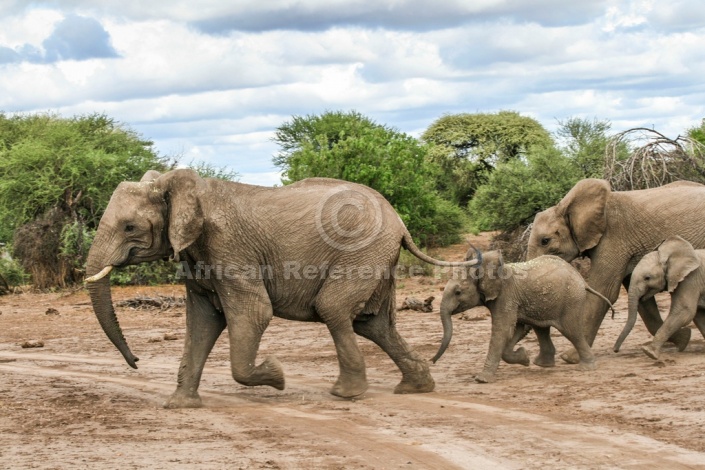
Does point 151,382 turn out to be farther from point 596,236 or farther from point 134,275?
point 134,275

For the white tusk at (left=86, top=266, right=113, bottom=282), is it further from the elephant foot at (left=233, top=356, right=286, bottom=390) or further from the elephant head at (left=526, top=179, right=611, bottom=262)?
the elephant head at (left=526, top=179, right=611, bottom=262)

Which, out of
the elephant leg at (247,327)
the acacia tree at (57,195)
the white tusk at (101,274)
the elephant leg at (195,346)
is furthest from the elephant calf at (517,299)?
the acacia tree at (57,195)

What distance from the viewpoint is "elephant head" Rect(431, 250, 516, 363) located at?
9.74 metres

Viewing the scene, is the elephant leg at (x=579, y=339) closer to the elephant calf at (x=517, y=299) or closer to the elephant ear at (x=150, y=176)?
the elephant calf at (x=517, y=299)

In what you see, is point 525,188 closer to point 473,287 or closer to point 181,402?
point 473,287

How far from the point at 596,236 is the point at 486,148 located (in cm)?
2272

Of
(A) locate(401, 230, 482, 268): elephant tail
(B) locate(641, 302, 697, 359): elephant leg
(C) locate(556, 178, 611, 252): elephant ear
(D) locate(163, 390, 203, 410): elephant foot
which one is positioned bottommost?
(D) locate(163, 390, 203, 410): elephant foot

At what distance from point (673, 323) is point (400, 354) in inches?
109

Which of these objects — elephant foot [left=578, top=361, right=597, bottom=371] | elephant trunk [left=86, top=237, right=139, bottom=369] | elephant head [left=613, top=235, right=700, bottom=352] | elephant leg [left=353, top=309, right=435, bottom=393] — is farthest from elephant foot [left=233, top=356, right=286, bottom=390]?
elephant head [left=613, top=235, right=700, bottom=352]

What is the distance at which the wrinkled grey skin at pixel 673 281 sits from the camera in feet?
33.9

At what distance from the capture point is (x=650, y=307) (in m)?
11.4

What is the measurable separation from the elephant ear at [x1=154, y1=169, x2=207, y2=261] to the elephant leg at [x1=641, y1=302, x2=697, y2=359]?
433cm

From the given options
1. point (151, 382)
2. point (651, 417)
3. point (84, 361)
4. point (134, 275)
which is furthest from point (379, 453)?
point (134, 275)

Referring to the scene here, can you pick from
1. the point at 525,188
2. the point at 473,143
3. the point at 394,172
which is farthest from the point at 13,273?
the point at 473,143
